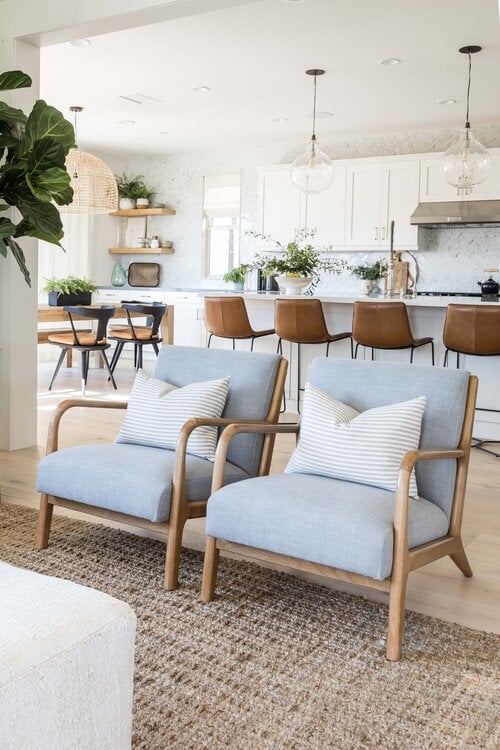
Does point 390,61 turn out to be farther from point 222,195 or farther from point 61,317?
point 222,195

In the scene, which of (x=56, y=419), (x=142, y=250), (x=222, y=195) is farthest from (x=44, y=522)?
(x=142, y=250)

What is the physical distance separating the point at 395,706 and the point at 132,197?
28.5ft

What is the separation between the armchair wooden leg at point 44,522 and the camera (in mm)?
2832

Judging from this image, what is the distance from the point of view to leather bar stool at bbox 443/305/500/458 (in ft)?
15.3

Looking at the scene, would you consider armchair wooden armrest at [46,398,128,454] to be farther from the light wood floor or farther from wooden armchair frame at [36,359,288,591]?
the light wood floor

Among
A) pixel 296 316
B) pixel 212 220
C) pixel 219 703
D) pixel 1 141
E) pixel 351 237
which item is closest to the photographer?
pixel 219 703

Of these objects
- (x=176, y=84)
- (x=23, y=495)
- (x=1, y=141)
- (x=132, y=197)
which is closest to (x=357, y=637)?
(x=23, y=495)

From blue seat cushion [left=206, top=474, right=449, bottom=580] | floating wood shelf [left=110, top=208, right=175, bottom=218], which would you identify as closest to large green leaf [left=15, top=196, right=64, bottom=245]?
blue seat cushion [left=206, top=474, right=449, bottom=580]

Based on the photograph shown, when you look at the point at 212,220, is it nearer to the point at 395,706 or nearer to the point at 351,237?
the point at 351,237

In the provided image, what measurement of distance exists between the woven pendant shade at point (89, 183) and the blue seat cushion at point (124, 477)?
4.06 metres

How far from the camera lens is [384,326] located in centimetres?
508

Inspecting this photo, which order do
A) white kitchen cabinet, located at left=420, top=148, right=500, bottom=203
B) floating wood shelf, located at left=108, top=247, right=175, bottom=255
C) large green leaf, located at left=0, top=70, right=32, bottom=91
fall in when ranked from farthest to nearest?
floating wood shelf, located at left=108, top=247, right=175, bottom=255 → white kitchen cabinet, located at left=420, top=148, right=500, bottom=203 → large green leaf, located at left=0, top=70, right=32, bottom=91

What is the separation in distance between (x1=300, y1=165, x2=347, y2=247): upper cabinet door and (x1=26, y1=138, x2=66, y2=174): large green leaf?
16.6 feet

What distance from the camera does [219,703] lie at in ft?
6.07
